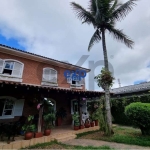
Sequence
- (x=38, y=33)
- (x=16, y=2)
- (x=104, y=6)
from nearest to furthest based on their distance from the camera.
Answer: (x=16, y=2) < (x=104, y=6) < (x=38, y=33)

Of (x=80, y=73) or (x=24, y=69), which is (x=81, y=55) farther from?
(x=24, y=69)

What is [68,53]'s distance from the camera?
14.6 m

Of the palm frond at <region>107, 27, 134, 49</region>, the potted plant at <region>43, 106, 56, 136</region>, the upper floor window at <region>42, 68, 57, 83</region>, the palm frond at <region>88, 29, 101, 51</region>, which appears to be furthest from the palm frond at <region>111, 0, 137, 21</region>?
the potted plant at <region>43, 106, 56, 136</region>

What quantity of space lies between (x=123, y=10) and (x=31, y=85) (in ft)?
30.6

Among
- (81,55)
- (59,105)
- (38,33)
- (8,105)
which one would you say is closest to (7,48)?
(38,33)

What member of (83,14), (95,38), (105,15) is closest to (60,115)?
(95,38)

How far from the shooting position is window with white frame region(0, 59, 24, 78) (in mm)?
9430

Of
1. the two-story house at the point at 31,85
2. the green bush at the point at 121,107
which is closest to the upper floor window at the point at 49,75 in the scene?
the two-story house at the point at 31,85

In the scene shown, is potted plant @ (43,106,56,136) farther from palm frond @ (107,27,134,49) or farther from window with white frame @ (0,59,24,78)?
palm frond @ (107,27,134,49)

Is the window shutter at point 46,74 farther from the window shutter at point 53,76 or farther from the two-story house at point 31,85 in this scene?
the window shutter at point 53,76

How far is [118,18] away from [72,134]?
32.9ft

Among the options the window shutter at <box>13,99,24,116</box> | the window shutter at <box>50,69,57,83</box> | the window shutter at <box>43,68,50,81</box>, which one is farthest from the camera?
the window shutter at <box>50,69,57,83</box>

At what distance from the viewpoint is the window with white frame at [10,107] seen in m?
8.18

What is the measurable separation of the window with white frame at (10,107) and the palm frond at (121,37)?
9.55 meters
